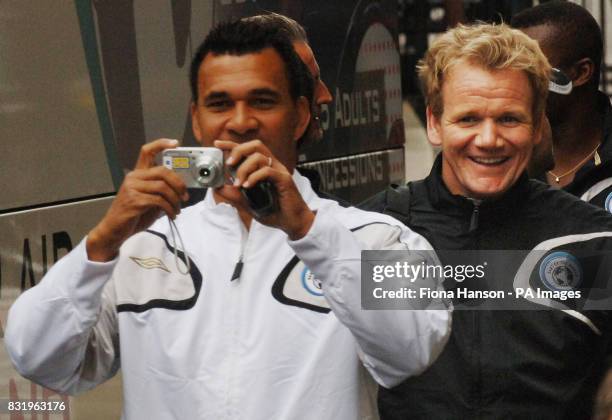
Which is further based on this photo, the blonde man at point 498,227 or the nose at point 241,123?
the blonde man at point 498,227

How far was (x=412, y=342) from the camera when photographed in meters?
2.87

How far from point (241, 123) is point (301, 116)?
0.87 feet

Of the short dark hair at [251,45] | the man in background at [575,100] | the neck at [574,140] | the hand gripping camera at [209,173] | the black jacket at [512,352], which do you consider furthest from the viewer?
the neck at [574,140]

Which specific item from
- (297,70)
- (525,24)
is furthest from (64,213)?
(525,24)

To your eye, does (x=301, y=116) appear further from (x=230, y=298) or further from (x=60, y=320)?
(x=60, y=320)

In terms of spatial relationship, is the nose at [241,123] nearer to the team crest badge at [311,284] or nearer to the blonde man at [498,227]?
the team crest badge at [311,284]

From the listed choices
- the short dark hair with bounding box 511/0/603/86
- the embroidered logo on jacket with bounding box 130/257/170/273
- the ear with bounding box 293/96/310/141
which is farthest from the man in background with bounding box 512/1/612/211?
the embroidered logo on jacket with bounding box 130/257/170/273

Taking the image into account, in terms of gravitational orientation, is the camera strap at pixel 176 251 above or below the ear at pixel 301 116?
below

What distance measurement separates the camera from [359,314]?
2818 mm

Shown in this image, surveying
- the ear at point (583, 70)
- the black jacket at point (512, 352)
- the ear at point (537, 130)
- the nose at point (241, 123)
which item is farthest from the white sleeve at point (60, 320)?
the ear at point (583, 70)

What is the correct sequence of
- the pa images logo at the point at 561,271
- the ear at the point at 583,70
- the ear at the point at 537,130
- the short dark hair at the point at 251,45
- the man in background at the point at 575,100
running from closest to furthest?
the short dark hair at the point at 251,45, the pa images logo at the point at 561,271, the ear at the point at 537,130, the man in background at the point at 575,100, the ear at the point at 583,70

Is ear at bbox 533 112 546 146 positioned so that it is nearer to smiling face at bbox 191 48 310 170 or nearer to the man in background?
smiling face at bbox 191 48 310 170

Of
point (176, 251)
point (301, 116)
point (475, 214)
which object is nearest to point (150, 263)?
point (176, 251)

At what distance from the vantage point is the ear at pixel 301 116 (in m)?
3.23
